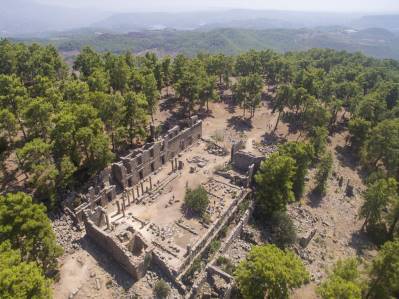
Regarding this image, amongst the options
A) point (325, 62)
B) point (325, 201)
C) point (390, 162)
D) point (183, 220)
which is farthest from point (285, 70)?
point (183, 220)

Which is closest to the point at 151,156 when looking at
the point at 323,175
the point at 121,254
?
the point at 121,254

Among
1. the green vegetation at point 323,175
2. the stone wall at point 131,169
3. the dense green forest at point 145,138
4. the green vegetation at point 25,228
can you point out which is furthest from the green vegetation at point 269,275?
A: the green vegetation at point 323,175

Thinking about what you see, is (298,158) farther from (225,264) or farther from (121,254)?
(121,254)

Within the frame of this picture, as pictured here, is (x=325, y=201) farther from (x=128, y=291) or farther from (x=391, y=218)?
(x=128, y=291)

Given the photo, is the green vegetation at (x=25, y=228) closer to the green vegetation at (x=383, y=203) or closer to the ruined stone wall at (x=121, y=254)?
the ruined stone wall at (x=121, y=254)

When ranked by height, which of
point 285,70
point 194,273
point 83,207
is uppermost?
point 285,70
